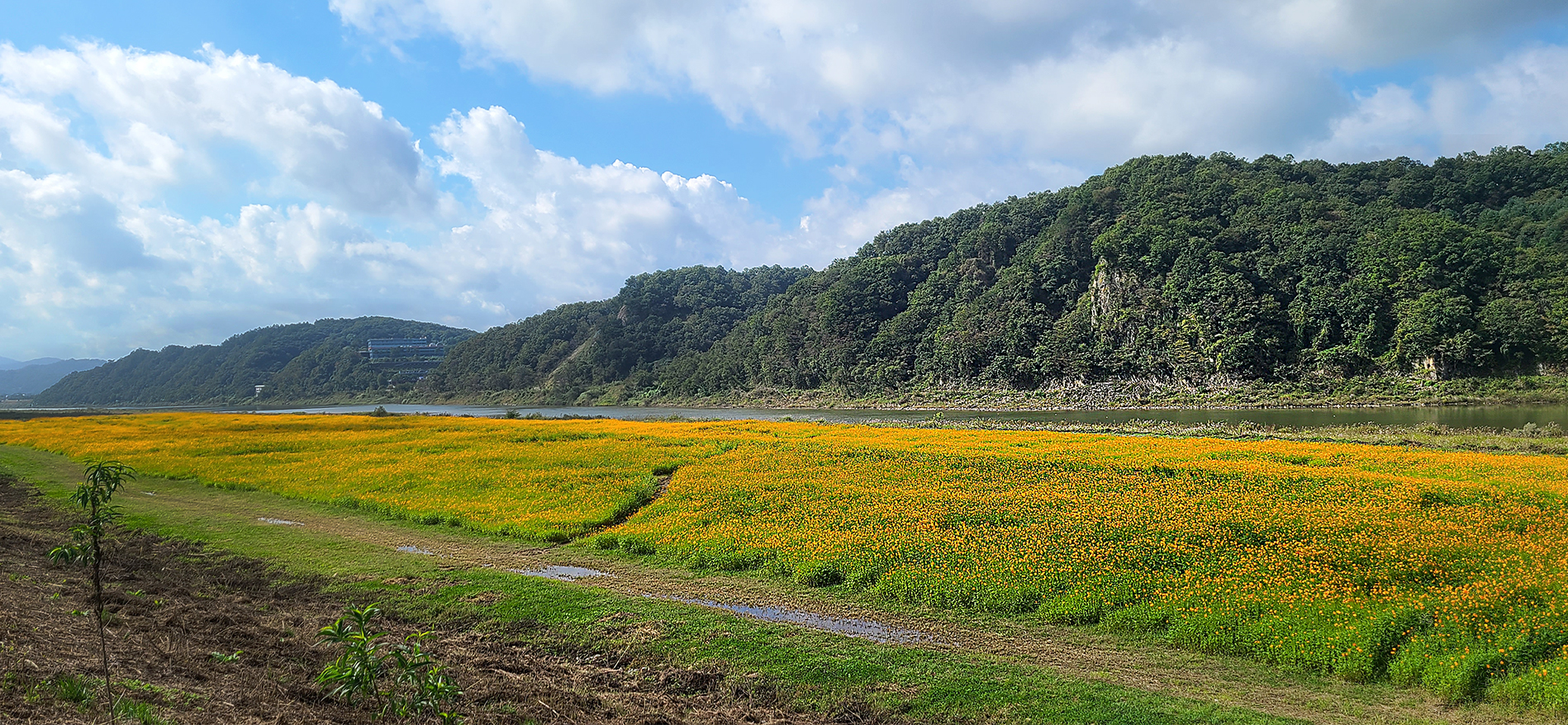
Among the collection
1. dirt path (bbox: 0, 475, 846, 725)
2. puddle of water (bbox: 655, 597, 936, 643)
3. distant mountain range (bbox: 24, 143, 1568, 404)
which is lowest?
puddle of water (bbox: 655, 597, 936, 643)

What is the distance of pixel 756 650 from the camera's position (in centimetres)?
1022

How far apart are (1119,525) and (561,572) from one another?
42.7ft

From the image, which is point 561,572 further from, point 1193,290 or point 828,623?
point 1193,290

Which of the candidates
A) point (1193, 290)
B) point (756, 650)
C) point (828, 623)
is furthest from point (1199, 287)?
point (756, 650)

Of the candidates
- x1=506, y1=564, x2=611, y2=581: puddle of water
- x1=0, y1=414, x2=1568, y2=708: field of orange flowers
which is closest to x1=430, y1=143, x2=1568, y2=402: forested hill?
x1=0, y1=414, x2=1568, y2=708: field of orange flowers

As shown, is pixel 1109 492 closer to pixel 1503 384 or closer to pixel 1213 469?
pixel 1213 469

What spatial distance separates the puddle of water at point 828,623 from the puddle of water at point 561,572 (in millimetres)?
2678

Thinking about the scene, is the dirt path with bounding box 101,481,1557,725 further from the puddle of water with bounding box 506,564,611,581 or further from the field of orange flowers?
the field of orange flowers

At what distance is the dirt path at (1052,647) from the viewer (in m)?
8.31

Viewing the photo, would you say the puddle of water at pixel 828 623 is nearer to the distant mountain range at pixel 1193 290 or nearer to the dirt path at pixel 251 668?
the dirt path at pixel 251 668

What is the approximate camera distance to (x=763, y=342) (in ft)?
508

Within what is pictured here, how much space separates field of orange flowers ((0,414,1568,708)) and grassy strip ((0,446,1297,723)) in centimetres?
265

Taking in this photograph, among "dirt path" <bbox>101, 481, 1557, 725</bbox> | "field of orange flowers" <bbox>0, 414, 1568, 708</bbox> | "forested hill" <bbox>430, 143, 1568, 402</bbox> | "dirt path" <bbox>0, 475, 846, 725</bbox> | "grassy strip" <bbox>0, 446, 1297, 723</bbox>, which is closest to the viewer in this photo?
"dirt path" <bbox>0, 475, 846, 725</bbox>

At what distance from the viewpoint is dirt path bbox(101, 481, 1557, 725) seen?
831 cm
